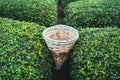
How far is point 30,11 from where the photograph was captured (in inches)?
173

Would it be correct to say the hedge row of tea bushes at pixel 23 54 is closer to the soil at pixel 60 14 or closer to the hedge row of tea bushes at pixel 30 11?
the hedge row of tea bushes at pixel 30 11

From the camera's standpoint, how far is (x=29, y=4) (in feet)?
14.7

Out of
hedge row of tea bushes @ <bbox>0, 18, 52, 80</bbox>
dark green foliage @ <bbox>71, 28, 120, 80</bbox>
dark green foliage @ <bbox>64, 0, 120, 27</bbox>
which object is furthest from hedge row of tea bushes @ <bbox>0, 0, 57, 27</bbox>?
dark green foliage @ <bbox>71, 28, 120, 80</bbox>

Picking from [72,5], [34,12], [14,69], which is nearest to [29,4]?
[34,12]

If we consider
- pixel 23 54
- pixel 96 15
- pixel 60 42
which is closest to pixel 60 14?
pixel 96 15

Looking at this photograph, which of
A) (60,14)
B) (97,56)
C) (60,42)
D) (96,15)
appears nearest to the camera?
(97,56)

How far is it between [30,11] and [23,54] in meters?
1.44

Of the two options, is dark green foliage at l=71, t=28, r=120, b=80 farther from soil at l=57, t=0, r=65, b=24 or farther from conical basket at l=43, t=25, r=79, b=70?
soil at l=57, t=0, r=65, b=24

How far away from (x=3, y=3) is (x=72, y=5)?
1.32 m

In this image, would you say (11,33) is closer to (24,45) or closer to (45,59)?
(24,45)

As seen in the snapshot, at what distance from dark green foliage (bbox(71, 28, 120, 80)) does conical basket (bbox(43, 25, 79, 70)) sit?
0.38 feet

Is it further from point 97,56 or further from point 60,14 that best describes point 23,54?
point 60,14

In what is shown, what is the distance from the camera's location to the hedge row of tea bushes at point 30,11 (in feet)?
Result: 14.4

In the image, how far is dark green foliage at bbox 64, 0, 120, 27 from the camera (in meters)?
4.32
